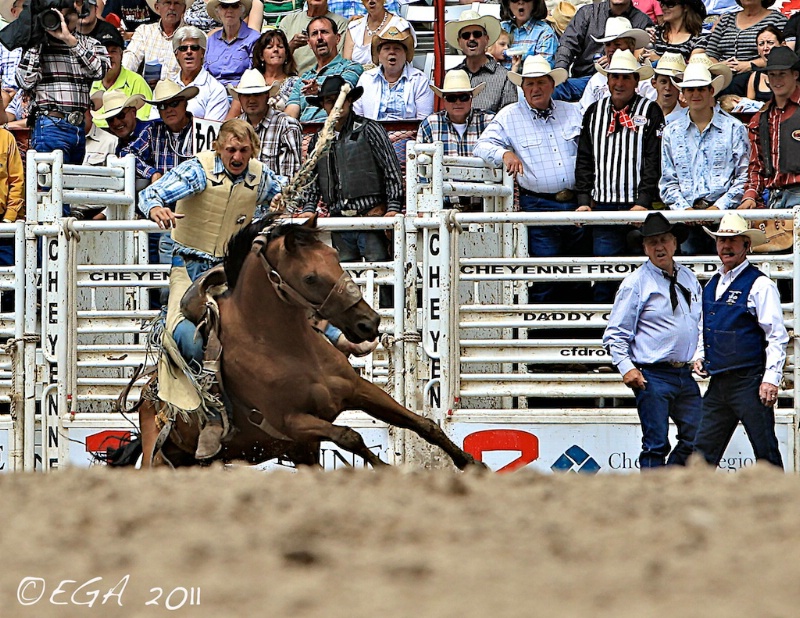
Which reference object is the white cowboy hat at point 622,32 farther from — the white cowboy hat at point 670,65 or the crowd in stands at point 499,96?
the white cowboy hat at point 670,65

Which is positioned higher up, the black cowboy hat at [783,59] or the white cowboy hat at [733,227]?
the black cowboy hat at [783,59]

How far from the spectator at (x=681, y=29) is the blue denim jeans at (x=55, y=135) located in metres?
4.82

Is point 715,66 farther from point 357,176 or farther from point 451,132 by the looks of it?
point 357,176

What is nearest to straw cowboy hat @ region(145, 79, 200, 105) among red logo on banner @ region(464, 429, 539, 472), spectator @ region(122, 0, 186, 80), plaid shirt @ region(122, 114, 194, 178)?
plaid shirt @ region(122, 114, 194, 178)

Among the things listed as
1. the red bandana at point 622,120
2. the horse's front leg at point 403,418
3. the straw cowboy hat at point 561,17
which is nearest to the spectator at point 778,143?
the red bandana at point 622,120

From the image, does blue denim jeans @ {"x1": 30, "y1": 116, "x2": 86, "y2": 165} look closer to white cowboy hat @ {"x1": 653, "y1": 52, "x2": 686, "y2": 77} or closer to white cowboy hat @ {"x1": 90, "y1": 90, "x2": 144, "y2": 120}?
white cowboy hat @ {"x1": 90, "y1": 90, "x2": 144, "y2": 120}

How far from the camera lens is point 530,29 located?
39.5 feet

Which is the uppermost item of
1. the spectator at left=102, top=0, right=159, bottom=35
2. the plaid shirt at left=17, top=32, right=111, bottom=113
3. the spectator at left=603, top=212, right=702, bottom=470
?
the spectator at left=102, top=0, right=159, bottom=35

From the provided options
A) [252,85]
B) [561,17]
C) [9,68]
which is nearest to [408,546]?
[252,85]

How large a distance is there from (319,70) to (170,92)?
1.59 m

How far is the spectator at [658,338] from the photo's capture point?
27.7ft

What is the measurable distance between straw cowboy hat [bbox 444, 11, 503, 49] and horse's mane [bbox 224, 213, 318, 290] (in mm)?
4503

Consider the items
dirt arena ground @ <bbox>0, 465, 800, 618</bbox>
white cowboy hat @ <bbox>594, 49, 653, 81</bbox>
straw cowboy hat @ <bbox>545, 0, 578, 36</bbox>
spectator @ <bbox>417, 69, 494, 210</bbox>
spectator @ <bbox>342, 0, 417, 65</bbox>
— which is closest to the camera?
dirt arena ground @ <bbox>0, 465, 800, 618</bbox>

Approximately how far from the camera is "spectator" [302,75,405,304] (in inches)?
409
